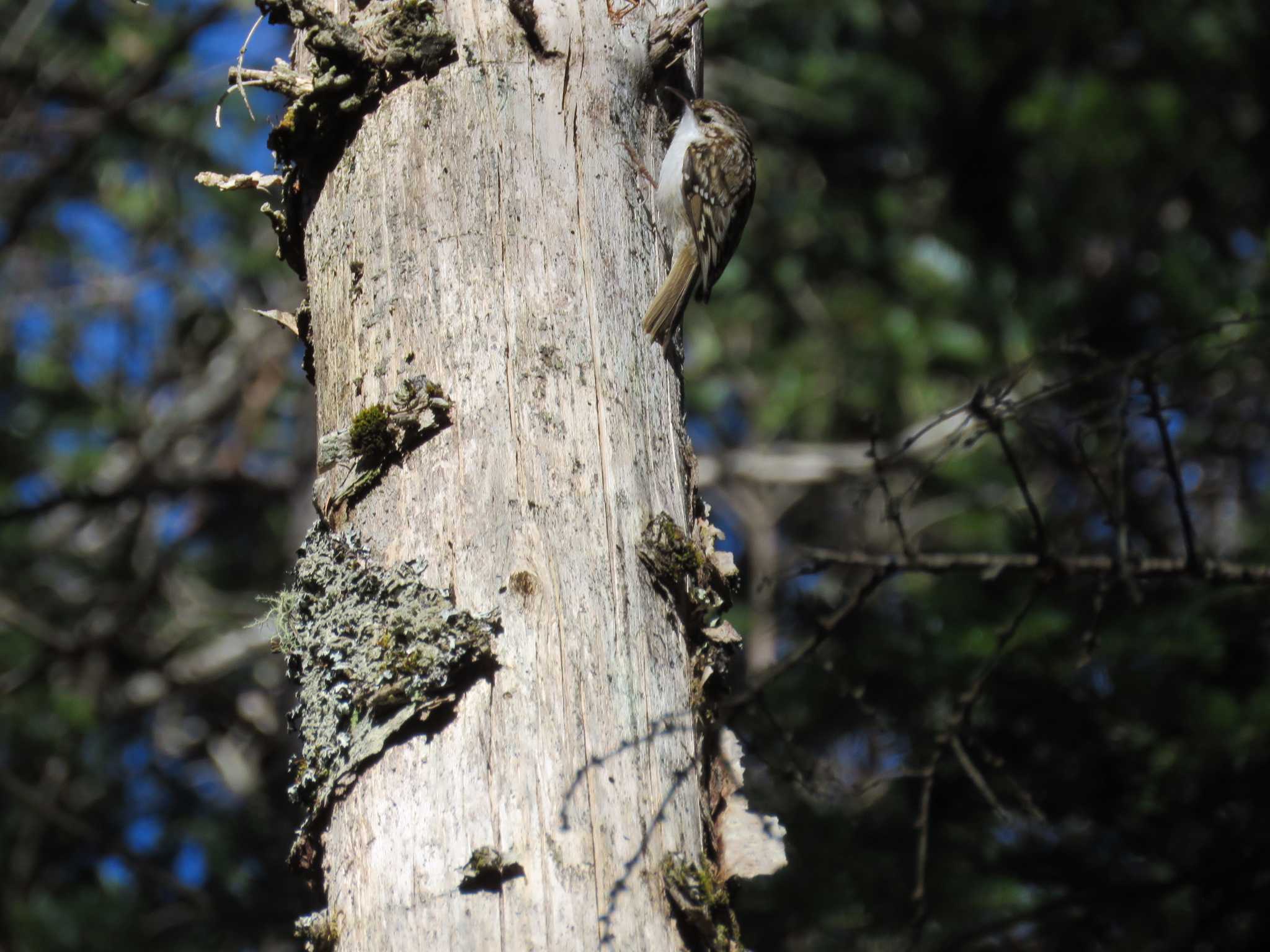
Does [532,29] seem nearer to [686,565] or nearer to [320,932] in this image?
[686,565]

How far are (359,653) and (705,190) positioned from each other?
8.95 feet

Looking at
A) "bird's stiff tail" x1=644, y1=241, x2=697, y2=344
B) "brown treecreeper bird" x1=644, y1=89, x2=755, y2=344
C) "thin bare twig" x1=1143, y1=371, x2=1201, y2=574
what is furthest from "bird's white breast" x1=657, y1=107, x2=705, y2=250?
"thin bare twig" x1=1143, y1=371, x2=1201, y2=574

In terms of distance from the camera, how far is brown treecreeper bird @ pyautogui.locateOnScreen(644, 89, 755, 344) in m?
3.13

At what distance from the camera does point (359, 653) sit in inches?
74.3

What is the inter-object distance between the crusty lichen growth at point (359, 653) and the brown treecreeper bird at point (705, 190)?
926 millimetres

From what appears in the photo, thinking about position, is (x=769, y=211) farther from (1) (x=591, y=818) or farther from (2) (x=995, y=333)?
(1) (x=591, y=818)

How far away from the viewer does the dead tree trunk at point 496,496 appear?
5.57 ft

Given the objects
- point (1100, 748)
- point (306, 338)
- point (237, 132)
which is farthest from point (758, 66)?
point (306, 338)

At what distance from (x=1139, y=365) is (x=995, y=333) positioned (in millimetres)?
5305

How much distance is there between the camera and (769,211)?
9578 mm

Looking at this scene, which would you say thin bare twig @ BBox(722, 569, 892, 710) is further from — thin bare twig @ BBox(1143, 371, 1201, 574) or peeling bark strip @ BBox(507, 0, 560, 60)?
peeling bark strip @ BBox(507, 0, 560, 60)

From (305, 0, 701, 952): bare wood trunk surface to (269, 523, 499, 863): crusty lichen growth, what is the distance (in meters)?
0.03

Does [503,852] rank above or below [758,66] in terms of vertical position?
below

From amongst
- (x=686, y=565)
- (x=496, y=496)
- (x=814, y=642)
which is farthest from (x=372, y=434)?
(x=814, y=642)
